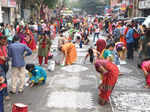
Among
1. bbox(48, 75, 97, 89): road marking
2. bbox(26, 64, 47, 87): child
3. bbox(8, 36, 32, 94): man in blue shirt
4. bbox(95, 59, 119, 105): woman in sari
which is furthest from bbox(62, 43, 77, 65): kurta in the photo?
bbox(95, 59, 119, 105): woman in sari

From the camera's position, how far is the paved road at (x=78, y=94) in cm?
612

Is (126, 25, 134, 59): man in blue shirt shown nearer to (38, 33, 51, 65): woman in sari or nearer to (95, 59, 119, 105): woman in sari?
(38, 33, 51, 65): woman in sari

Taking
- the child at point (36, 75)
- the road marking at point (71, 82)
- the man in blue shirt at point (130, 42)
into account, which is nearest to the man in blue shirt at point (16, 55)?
the child at point (36, 75)

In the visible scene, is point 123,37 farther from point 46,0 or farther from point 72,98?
point 46,0

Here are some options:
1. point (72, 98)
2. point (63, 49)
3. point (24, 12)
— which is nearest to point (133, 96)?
point (72, 98)

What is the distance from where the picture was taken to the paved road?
20.1 ft

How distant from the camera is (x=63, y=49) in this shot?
11.2 meters

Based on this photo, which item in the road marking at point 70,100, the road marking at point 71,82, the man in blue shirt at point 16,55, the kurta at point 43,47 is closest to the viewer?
the road marking at point 70,100

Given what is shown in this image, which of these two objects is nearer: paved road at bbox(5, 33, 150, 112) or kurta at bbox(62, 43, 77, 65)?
paved road at bbox(5, 33, 150, 112)

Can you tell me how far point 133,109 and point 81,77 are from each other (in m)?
3.18

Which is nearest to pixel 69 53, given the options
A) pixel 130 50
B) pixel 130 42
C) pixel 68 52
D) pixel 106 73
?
pixel 68 52

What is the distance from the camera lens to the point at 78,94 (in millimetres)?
7078

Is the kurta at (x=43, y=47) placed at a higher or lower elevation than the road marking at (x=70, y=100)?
higher

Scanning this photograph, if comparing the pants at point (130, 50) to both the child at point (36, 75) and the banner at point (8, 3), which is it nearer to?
the child at point (36, 75)
